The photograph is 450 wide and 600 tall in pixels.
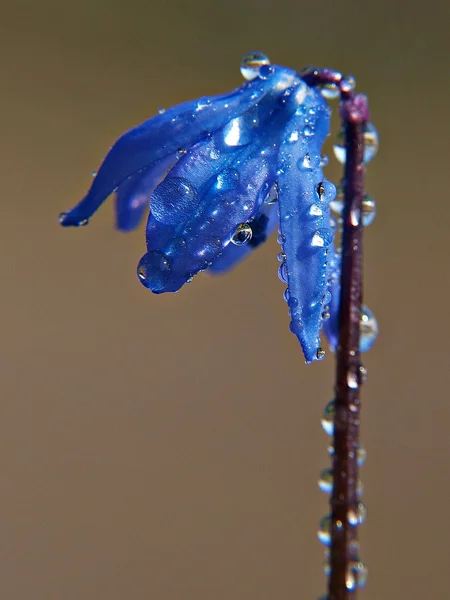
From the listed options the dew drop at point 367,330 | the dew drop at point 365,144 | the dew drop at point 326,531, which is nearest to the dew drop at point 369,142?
the dew drop at point 365,144

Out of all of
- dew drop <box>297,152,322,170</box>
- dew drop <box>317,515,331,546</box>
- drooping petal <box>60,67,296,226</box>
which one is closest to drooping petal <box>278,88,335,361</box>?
dew drop <box>297,152,322,170</box>

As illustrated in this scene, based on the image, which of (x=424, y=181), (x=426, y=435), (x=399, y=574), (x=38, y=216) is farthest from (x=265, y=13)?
(x=399, y=574)

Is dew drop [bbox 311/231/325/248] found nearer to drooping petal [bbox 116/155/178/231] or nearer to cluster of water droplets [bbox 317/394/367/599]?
cluster of water droplets [bbox 317/394/367/599]

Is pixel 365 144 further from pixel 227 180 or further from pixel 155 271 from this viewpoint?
pixel 155 271

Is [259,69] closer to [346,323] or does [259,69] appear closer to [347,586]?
[346,323]

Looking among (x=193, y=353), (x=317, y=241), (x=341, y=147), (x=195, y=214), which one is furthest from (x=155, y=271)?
(x=193, y=353)

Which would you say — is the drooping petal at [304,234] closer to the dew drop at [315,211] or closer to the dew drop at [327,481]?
the dew drop at [315,211]
